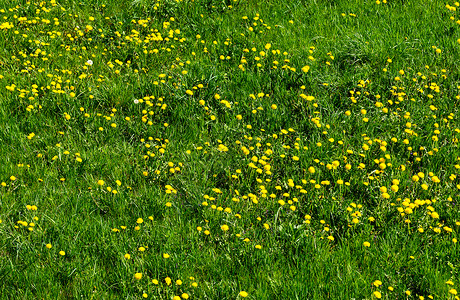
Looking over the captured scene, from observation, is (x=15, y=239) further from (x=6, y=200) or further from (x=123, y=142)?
(x=123, y=142)

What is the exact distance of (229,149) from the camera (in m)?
4.43

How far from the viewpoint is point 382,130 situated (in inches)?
185

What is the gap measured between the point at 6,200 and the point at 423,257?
2712mm

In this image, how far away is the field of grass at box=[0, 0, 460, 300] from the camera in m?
3.37

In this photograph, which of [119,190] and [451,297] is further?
[119,190]

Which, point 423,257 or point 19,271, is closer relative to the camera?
point 19,271

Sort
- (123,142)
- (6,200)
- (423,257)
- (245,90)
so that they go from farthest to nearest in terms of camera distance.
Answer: (245,90) < (123,142) < (6,200) < (423,257)

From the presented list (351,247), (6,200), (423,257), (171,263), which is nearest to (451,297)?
(423,257)

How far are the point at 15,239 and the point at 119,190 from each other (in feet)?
2.48

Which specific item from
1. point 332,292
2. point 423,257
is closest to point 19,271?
point 332,292

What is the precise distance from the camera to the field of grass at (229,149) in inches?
A: 133

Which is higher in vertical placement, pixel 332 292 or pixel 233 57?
pixel 233 57

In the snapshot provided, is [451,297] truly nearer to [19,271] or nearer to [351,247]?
[351,247]

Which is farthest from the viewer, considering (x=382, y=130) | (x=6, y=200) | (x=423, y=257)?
(x=382, y=130)
